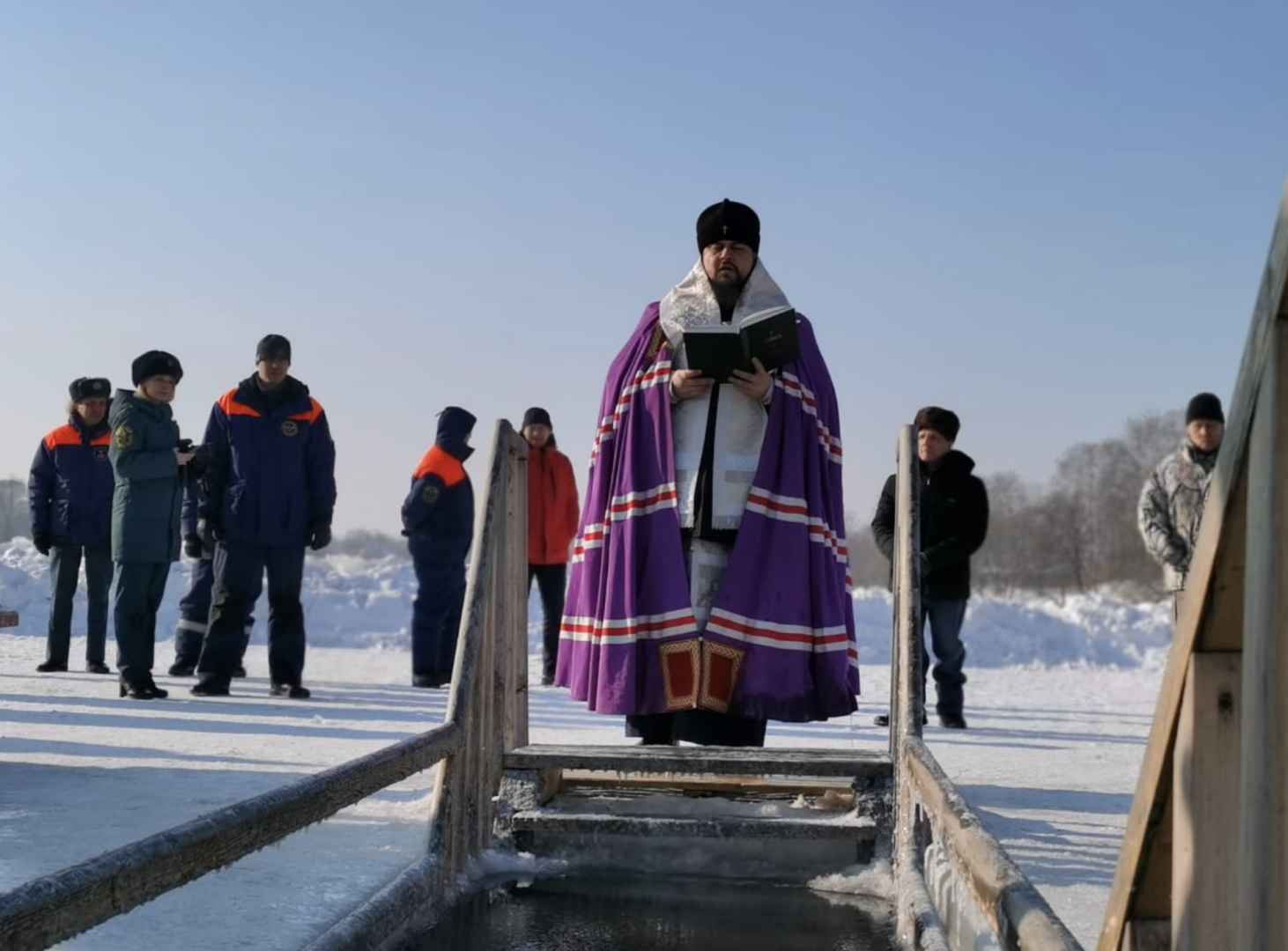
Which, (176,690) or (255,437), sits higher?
(255,437)

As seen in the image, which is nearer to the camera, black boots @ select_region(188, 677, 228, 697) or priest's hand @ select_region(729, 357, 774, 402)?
priest's hand @ select_region(729, 357, 774, 402)

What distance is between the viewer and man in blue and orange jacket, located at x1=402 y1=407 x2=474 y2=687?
32.6 ft

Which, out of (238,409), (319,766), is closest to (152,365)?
(238,409)

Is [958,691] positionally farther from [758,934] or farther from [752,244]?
[758,934]

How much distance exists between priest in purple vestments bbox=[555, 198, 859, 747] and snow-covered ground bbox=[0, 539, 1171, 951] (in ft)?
2.59

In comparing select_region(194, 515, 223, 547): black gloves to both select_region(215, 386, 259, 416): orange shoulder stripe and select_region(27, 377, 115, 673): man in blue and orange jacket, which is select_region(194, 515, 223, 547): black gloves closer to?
select_region(215, 386, 259, 416): orange shoulder stripe

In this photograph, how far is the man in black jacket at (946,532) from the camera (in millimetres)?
8055

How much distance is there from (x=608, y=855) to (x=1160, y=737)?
2.42m

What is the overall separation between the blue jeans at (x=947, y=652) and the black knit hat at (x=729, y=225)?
412 centimetres

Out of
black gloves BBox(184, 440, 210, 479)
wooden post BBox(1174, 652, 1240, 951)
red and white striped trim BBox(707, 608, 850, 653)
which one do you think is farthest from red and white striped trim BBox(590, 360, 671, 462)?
black gloves BBox(184, 440, 210, 479)

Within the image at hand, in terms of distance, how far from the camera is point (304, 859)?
382cm

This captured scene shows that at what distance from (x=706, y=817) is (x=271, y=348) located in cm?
512

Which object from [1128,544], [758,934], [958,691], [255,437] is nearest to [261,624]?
[255,437]

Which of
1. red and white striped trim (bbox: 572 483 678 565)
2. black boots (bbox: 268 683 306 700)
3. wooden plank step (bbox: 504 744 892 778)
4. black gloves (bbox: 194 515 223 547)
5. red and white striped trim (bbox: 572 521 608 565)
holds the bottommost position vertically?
black boots (bbox: 268 683 306 700)
